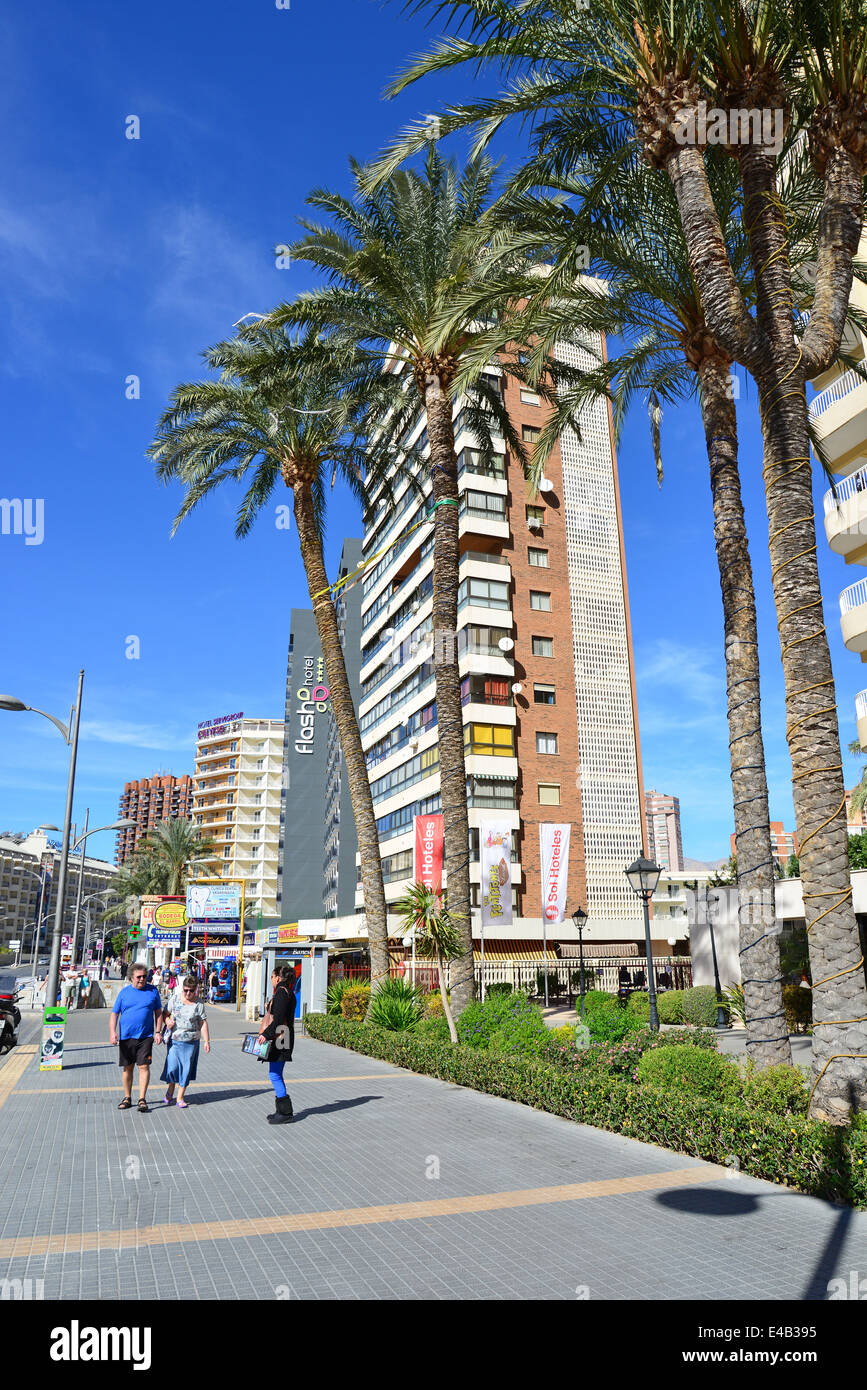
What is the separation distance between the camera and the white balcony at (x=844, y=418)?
23234 mm

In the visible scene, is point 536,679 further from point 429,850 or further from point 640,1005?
point 640,1005

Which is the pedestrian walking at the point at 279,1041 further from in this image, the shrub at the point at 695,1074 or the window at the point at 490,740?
the window at the point at 490,740

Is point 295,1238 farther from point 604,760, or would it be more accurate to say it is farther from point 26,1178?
point 604,760

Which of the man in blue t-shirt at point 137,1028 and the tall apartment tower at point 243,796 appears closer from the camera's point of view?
the man in blue t-shirt at point 137,1028

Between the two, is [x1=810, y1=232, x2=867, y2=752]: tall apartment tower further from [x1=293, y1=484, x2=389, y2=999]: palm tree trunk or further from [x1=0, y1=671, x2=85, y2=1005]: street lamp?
[x1=0, y1=671, x2=85, y2=1005]: street lamp

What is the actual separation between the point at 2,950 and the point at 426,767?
12585 centimetres

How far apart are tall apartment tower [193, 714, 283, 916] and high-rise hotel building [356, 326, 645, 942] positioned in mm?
72835

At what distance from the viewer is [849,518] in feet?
74.7

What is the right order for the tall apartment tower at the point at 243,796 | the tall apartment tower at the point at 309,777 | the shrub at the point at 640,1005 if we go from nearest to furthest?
the shrub at the point at 640,1005 < the tall apartment tower at the point at 309,777 < the tall apartment tower at the point at 243,796

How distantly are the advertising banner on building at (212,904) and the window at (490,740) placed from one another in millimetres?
11999

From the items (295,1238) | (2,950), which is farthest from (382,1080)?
(2,950)

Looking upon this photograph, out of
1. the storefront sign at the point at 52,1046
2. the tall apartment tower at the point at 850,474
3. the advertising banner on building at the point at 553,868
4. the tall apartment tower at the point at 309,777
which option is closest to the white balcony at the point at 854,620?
the tall apartment tower at the point at 850,474

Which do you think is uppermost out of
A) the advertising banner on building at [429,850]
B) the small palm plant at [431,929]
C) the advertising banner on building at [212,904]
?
the advertising banner on building at [429,850]

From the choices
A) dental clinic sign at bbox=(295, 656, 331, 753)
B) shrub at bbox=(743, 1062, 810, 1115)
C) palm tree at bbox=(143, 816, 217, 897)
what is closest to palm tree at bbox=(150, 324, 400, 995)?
shrub at bbox=(743, 1062, 810, 1115)
